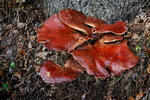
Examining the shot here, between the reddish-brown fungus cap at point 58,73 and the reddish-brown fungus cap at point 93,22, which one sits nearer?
the reddish-brown fungus cap at point 58,73

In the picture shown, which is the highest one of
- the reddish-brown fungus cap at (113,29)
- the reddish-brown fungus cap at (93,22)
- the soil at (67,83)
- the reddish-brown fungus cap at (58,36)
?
the reddish-brown fungus cap at (93,22)

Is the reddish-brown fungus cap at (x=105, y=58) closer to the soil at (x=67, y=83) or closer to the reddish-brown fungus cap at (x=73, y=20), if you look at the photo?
the reddish-brown fungus cap at (x=73, y=20)

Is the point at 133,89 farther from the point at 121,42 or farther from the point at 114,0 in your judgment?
the point at 114,0

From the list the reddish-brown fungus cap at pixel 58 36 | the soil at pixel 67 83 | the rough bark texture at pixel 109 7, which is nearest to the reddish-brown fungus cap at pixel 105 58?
the reddish-brown fungus cap at pixel 58 36

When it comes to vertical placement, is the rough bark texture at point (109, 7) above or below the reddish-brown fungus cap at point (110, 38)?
above

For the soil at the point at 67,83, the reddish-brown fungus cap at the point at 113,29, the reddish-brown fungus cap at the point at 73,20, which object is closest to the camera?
the reddish-brown fungus cap at the point at 113,29

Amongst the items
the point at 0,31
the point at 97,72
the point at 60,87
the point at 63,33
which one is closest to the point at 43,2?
the point at 0,31

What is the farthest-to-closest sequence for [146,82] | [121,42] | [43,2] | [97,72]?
[43,2] < [146,82] < [121,42] < [97,72]

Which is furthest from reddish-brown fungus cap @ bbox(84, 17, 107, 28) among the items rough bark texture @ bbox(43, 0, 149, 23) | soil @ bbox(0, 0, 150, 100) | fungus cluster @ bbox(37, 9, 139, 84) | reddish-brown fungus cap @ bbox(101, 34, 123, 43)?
soil @ bbox(0, 0, 150, 100)
